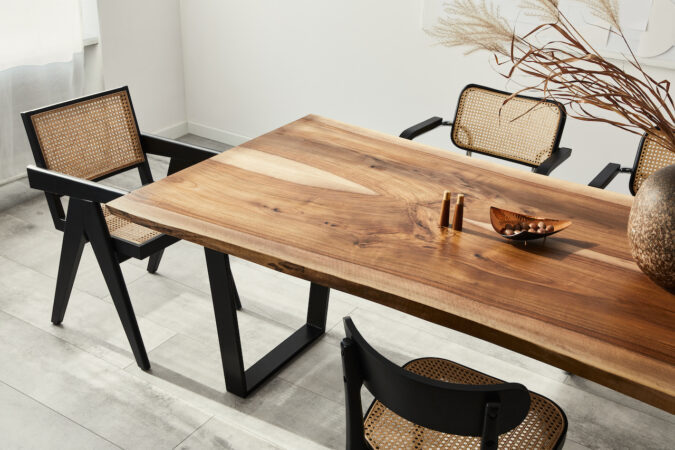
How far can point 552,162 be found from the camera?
2658mm

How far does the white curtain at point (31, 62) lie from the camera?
341 centimetres

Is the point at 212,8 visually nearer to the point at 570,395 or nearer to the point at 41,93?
the point at 41,93

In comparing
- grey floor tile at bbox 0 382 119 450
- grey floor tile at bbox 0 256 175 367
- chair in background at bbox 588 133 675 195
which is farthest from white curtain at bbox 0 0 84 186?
chair in background at bbox 588 133 675 195

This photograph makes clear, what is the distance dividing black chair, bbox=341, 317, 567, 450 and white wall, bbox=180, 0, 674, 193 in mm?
2119

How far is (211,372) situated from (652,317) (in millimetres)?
1512

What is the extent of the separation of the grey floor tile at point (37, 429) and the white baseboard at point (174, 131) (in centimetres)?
251

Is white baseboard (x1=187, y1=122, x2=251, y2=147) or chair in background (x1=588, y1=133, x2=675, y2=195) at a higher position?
chair in background (x1=588, y1=133, x2=675, y2=195)

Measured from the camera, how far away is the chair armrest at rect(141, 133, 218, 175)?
102 inches

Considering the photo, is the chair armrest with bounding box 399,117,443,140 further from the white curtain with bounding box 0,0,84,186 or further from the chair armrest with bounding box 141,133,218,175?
the white curtain with bounding box 0,0,84,186

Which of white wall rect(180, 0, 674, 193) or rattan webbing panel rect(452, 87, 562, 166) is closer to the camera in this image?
rattan webbing panel rect(452, 87, 562, 166)

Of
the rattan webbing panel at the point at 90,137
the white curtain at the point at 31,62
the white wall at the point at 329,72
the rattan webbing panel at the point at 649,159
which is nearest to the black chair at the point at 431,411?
the rattan webbing panel at the point at 649,159

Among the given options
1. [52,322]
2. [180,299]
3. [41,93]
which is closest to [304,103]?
[41,93]

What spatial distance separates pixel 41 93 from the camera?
12.0ft

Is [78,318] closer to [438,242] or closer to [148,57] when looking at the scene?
[438,242]
